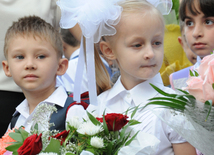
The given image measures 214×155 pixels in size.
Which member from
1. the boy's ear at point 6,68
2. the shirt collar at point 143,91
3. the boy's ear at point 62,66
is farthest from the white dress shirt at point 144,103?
the boy's ear at point 6,68

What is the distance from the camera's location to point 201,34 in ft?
7.69

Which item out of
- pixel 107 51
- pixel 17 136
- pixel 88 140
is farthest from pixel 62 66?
pixel 88 140

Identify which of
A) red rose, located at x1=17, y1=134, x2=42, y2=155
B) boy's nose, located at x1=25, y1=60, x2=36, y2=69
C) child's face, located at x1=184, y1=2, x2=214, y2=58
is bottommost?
red rose, located at x1=17, y1=134, x2=42, y2=155

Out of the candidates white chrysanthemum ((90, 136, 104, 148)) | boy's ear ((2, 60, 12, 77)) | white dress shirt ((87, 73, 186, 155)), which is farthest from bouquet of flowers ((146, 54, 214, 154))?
boy's ear ((2, 60, 12, 77))

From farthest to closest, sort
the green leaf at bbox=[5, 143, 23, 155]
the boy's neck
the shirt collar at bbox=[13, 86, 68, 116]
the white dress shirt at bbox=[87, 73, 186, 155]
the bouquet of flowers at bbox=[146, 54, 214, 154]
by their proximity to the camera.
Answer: the boy's neck
the shirt collar at bbox=[13, 86, 68, 116]
the white dress shirt at bbox=[87, 73, 186, 155]
the green leaf at bbox=[5, 143, 23, 155]
the bouquet of flowers at bbox=[146, 54, 214, 154]

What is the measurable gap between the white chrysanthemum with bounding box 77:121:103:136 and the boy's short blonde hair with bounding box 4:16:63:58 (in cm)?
115

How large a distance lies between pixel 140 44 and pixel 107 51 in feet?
1.03

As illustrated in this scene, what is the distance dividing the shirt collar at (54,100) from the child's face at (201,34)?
1.13 metres

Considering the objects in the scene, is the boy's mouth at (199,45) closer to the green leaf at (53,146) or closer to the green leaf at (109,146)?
the green leaf at (109,146)

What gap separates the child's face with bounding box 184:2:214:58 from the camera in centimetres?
233

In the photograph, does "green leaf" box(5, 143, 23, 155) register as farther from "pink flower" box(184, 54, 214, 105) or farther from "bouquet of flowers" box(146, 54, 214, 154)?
"pink flower" box(184, 54, 214, 105)

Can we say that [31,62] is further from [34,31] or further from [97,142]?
[97,142]

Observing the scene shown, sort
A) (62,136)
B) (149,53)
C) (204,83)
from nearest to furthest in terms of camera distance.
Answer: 1. (204,83)
2. (62,136)
3. (149,53)

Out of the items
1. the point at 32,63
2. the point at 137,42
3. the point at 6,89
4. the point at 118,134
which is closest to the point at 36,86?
the point at 32,63
